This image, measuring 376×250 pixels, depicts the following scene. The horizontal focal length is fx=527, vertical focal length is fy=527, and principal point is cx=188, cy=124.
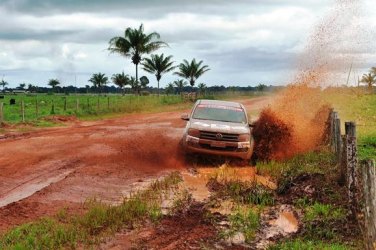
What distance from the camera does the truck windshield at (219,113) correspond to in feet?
49.6

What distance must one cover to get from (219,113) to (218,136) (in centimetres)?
143

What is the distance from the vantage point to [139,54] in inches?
1986

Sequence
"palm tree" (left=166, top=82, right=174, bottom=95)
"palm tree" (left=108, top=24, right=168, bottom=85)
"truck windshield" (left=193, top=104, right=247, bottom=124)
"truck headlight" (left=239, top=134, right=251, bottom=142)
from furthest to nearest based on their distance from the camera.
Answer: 1. "palm tree" (left=166, top=82, right=174, bottom=95)
2. "palm tree" (left=108, top=24, right=168, bottom=85)
3. "truck windshield" (left=193, top=104, right=247, bottom=124)
4. "truck headlight" (left=239, top=134, right=251, bottom=142)

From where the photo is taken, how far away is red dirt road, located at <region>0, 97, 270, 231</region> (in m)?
9.95

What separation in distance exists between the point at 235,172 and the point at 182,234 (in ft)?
18.0

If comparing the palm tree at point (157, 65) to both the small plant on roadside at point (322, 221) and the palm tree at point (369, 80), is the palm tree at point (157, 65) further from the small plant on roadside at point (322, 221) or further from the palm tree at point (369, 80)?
the small plant on roadside at point (322, 221)

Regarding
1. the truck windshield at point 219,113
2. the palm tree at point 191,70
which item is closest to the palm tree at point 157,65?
the palm tree at point 191,70

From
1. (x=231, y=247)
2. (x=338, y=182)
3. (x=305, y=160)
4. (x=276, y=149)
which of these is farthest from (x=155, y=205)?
(x=276, y=149)

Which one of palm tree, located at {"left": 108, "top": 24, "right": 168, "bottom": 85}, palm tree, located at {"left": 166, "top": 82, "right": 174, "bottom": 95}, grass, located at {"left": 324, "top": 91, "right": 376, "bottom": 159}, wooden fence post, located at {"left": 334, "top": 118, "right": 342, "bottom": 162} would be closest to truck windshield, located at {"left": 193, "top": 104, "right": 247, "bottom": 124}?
wooden fence post, located at {"left": 334, "top": 118, "right": 342, "bottom": 162}

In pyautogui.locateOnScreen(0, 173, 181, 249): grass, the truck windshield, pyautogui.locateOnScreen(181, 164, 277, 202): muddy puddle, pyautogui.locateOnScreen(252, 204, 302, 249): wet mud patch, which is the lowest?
pyautogui.locateOnScreen(252, 204, 302, 249): wet mud patch

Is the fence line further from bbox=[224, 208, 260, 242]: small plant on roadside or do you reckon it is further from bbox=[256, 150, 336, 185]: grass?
bbox=[224, 208, 260, 242]: small plant on roadside

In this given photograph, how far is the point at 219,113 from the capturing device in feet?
50.3

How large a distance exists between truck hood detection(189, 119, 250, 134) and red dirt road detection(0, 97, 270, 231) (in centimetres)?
125

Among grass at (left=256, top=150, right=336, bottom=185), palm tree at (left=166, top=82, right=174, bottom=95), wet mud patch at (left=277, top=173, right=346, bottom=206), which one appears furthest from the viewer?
palm tree at (left=166, top=82, right=174, bottom=95)
